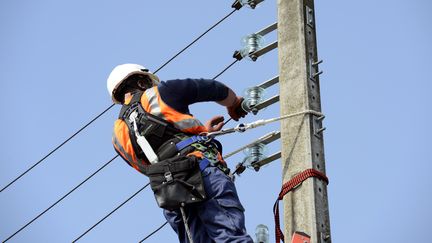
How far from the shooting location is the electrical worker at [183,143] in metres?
6.32

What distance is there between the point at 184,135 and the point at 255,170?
781mm

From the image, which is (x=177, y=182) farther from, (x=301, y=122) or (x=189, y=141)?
(x=301, y=122)

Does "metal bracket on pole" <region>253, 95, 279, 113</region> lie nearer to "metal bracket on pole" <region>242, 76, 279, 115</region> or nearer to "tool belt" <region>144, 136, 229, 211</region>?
"metal bracket on pole" <region>242, 76, 279, 115</region>

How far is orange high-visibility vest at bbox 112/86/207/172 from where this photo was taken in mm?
6645

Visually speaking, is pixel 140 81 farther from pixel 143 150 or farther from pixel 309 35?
pixel 309 35

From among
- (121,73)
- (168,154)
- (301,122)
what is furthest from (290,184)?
(121,73)

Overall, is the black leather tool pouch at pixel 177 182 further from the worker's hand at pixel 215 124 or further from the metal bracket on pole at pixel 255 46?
the metal bracket on pole at pixel 255 46

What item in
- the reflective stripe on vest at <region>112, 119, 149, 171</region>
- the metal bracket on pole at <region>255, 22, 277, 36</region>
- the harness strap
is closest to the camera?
the harness strap

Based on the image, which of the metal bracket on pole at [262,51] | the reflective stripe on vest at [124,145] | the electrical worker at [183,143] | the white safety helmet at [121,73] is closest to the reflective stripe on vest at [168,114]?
the electrical worker at [183,143]

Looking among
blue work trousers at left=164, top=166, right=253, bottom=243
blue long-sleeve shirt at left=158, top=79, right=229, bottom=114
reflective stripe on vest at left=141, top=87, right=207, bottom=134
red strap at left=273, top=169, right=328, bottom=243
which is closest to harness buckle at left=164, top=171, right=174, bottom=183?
blue work trousers at left=164, top=166, right=253, bottom=243

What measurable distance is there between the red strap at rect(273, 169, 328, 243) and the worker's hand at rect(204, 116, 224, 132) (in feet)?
2.29

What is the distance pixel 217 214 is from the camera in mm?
6301

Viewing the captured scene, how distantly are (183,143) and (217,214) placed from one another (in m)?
0.55

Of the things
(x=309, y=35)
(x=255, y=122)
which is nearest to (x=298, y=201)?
(x=255, y=122)
